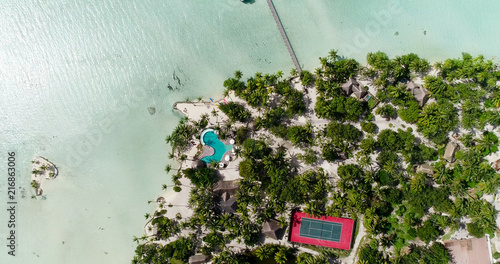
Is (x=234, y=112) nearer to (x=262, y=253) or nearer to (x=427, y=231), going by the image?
(x=262, y=253)

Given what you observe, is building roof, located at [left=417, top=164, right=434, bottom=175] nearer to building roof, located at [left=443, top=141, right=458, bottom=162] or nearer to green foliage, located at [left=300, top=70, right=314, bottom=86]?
building roof, located at [left=443, top=141, right=458, bottom=162]

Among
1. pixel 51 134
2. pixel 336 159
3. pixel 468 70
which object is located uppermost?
pixel 468 70

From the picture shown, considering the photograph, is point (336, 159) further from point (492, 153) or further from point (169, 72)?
point (169, 72)

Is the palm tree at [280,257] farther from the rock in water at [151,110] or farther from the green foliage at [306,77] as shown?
the rock in water at [151,110]

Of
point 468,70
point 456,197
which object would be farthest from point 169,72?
point 456,197

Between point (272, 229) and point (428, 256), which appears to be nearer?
point (428, 256)

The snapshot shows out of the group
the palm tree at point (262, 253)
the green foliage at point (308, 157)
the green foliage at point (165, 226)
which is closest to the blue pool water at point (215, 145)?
the green foliage at point (165, 226)

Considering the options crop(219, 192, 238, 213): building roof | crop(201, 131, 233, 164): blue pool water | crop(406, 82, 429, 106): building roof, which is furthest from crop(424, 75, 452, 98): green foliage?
crop(219, 192, 238, 213): building roof

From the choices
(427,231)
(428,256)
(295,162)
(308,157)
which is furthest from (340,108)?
(428,256)
